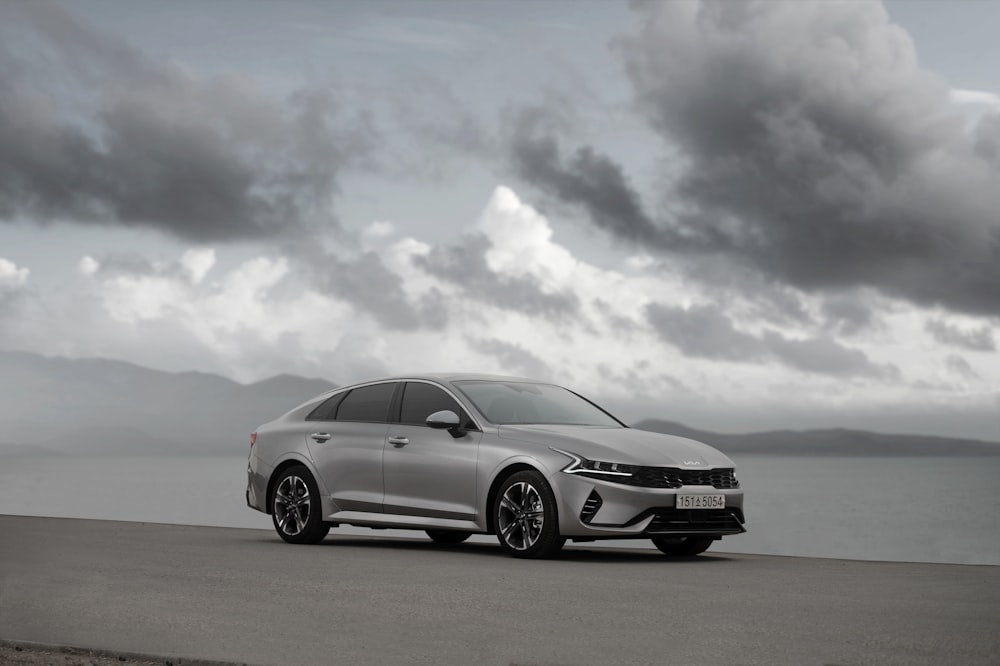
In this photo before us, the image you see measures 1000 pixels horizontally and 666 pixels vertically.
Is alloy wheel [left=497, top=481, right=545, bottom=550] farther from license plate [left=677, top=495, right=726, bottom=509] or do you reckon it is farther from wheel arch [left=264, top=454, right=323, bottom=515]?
wheel arch [left=264, top=454, right=323, bottom=515]

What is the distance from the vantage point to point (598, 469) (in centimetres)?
1242

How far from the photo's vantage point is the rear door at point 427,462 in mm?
13203

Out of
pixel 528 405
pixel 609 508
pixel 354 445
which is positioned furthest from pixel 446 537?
pixel 609 508

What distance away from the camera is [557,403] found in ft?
46.9

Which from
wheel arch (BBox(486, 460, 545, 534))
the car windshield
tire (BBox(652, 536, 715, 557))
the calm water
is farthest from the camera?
the calm water

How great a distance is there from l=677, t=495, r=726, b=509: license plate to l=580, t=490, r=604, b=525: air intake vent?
73 centimetres

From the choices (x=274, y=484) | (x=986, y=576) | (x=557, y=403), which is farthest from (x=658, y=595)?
(x=274, y=484)

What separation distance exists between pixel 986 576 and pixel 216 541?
7580 millimetres

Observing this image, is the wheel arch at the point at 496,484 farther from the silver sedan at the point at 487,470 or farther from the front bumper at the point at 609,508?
the front bumper at the point at 609,508

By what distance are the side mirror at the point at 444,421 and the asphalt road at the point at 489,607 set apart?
3.93 feet

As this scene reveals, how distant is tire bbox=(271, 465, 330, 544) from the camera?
1461 cm

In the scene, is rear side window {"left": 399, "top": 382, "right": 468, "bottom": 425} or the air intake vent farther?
rear side window {"left": 399, "top": 382, "right": 468, "bottom": 425}

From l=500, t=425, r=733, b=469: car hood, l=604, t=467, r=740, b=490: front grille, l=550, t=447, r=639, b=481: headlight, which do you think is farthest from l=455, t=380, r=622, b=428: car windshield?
l=604, t=467, r=740, b=490: front grille

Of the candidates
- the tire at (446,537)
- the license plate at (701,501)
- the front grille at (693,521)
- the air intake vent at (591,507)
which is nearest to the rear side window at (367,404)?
the tire at (446,537)
